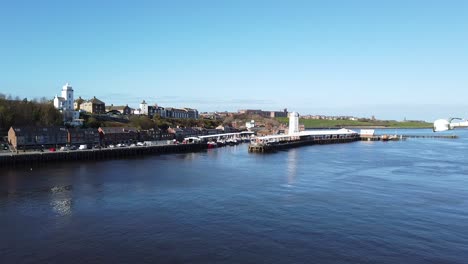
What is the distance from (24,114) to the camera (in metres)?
51.2

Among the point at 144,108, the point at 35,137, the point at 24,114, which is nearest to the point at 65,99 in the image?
the point at 24,114

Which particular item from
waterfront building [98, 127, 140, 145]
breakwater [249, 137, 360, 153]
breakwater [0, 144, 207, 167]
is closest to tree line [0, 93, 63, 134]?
waterfront building [98, 127, 140, 145]

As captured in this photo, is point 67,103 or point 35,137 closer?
point 35,137

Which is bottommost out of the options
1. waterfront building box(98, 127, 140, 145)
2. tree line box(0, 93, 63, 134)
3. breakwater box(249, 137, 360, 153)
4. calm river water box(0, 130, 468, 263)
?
calm river water box(0, 130, 468, 263)

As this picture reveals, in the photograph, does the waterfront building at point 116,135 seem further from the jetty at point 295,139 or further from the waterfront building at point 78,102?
the waterfront building at point 78,102

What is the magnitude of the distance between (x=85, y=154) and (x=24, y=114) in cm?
1699

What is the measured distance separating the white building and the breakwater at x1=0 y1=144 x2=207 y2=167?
21.1 meters

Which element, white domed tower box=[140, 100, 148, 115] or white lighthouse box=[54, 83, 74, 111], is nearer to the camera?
white lighthouse box=[54, 83, 74, 111]

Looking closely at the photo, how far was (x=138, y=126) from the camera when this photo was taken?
224ft

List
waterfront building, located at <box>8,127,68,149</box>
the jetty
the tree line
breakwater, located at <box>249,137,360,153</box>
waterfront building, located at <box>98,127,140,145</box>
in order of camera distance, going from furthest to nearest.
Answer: the jetty, breakwater, located at <box>249,137,360,153</box>, waterfront building, located at <box>98,127,140,145</box>, the tree line, waterfront building, located at <box>8,127,68,149</box>

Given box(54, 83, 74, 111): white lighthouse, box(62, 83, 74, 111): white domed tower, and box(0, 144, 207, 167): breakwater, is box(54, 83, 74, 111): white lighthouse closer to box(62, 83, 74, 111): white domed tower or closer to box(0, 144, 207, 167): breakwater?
box(62, 83, 74, 111): white domed tower

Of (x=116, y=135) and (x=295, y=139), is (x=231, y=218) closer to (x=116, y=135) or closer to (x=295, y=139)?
(x=116, y=135)

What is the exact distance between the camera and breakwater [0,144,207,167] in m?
34.0

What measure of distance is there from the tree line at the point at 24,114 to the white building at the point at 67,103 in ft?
16.2
